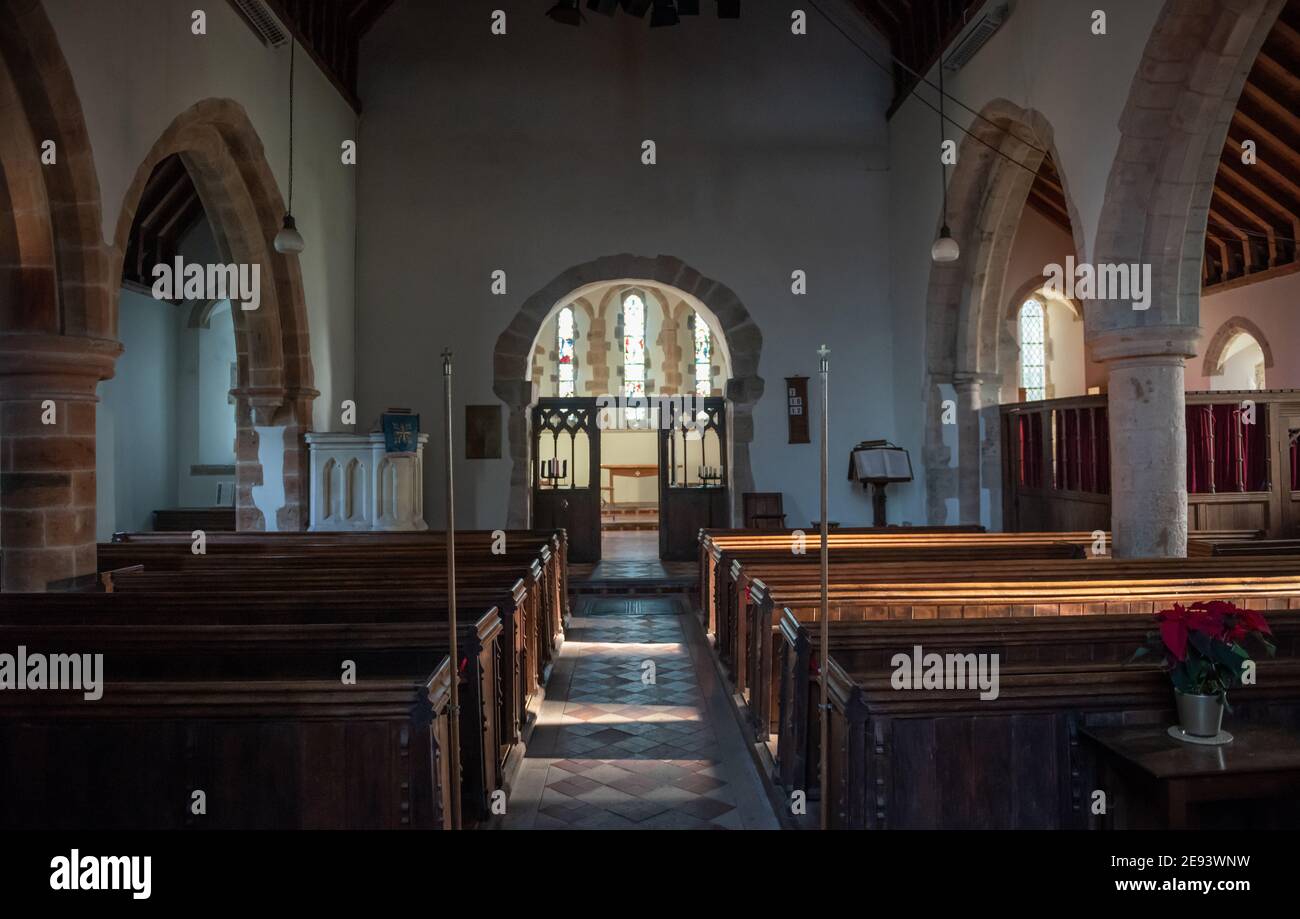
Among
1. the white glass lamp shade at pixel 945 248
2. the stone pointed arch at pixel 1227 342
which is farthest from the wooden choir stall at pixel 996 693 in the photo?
the stone pointed arch at pixel 1227 342

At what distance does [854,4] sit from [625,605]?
670 centimetres

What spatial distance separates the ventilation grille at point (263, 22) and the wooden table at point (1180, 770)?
7.16 meters

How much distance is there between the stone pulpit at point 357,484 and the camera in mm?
8172

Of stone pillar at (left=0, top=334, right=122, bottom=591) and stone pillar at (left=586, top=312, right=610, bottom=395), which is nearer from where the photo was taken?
stone pillar at (left=0, top=334, right=122, bottom=591)

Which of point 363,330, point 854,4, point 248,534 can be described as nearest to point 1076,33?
point 854,4

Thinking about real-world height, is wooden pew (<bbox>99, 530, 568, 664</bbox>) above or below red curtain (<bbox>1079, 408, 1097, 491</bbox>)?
below

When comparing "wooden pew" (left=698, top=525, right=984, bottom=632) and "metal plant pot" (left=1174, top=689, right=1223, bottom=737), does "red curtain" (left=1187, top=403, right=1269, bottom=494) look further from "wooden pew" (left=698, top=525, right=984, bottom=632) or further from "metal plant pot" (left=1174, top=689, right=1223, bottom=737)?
"metal plant pot" (left=1174, top=689, right=1223, bottom=737)

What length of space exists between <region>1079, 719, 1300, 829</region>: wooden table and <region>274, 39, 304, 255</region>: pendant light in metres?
6.17

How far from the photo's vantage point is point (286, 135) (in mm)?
Answer: 7766

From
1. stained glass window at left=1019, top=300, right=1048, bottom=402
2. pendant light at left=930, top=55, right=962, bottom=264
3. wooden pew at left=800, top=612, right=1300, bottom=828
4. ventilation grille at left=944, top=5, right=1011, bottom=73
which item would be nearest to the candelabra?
pendant light at left=930, top=55, right=962, bottom=264

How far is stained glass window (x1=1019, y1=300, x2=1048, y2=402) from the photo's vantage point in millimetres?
12875

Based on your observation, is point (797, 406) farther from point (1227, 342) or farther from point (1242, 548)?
point (1227, 342)

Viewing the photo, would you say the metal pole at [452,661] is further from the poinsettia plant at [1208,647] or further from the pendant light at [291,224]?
the pendant light at [291,224]

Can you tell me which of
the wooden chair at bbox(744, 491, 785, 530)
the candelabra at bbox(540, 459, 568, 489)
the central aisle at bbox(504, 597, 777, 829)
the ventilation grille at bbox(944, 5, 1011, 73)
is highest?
the ventilation grille at bbox(944, 5, 1011, 73)
